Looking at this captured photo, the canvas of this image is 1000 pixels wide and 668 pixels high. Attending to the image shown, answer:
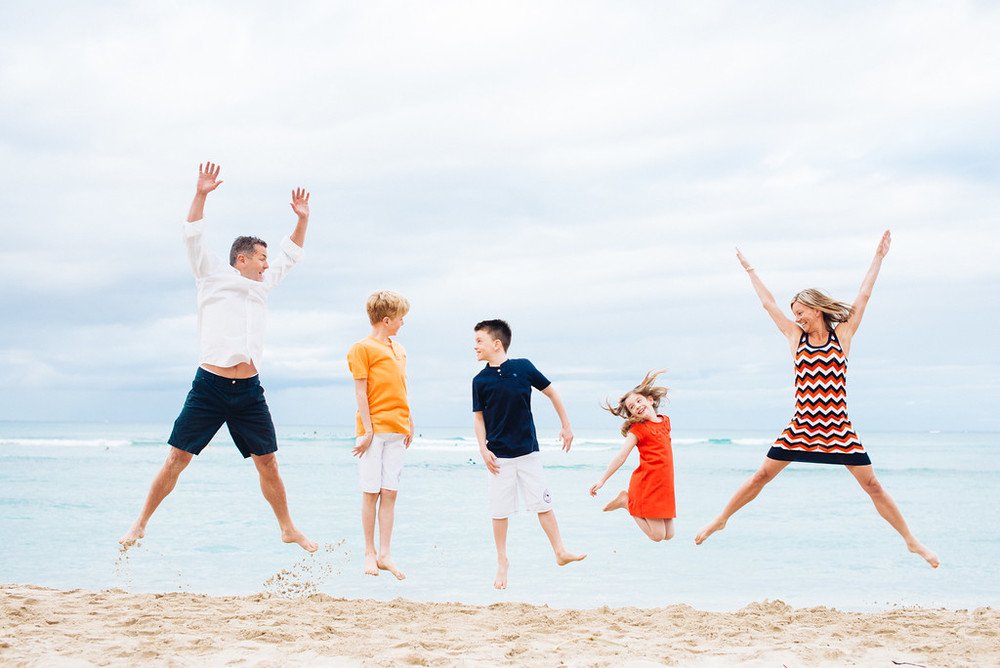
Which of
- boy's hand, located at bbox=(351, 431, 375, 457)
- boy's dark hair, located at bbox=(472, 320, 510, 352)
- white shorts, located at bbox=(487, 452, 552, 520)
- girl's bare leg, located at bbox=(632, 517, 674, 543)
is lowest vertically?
girl's bare leg, located at bbox=(632, 517, 674, 543)

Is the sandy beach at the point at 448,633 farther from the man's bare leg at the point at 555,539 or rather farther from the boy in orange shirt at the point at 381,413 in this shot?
the boy in orange shirt at the point at 381,413

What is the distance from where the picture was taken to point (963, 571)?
10.5m

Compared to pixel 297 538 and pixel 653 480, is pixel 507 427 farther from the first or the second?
pixel 297 538

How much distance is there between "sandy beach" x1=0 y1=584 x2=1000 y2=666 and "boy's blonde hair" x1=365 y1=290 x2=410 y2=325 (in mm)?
2235

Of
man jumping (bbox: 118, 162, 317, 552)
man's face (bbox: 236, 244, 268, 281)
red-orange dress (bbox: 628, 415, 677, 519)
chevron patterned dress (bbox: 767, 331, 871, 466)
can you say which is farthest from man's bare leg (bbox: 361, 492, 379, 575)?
chevron patterned dress (bbox: 767, 331, 871, 466)

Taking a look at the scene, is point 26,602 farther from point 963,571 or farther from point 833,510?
point 833,510

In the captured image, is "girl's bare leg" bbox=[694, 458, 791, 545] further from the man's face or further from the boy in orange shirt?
the man's face

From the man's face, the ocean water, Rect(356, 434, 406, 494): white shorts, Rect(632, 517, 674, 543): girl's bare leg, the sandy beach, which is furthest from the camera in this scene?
the ocean water

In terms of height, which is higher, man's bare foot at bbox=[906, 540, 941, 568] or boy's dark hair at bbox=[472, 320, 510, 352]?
A: boy's dark hair at bbox=[472, 320, 510, 352]

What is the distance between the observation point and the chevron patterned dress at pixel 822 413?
5855mm

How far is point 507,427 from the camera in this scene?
20.6 ft

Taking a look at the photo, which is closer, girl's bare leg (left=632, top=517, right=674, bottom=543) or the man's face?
the man's face

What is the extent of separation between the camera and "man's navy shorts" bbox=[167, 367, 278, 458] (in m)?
5.99

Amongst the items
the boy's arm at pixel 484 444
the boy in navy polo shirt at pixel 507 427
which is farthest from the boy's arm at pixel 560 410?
the boy's arm at pixel 484 444
